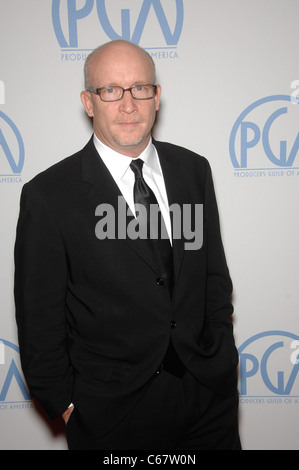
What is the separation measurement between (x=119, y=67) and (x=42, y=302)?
86cm

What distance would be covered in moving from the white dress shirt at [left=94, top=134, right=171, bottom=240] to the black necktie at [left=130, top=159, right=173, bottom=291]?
0.03 m

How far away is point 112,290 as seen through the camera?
1480mm

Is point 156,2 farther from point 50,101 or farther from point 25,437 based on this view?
point 25,437

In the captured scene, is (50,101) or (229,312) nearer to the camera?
(229,312)

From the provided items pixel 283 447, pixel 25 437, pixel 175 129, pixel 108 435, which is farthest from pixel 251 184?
pixel 25 437

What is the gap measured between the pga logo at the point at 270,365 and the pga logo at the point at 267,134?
987mm

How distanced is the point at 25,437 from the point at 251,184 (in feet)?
6.49

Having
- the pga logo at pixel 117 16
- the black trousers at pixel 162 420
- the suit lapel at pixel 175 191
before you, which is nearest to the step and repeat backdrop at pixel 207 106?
the pga logo at pixel 117 16

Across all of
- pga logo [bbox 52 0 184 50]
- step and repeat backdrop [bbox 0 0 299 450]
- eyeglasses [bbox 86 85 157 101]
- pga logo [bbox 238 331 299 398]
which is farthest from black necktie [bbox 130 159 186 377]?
pga logo [bbox 238 331 299 398]

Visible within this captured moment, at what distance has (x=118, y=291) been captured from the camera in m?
1.48

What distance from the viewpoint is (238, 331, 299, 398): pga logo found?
2.50 metres

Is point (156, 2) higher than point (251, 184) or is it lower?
higher

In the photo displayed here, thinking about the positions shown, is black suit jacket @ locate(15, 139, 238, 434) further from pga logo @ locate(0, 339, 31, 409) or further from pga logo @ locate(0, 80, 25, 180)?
pga logo @ locate(0, 339, 31, 409)

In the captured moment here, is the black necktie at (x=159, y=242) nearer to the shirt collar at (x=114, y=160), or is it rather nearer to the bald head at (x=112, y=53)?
the shirt collar at (x=114, y=160)
